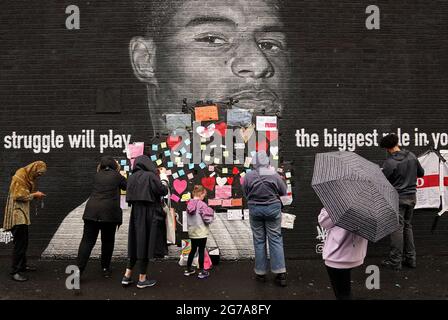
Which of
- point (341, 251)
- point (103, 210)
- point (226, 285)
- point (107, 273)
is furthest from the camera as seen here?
point (107, 273)

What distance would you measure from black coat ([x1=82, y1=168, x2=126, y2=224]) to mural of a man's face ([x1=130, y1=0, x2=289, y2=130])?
137 cm

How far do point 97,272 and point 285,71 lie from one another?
14.2ft

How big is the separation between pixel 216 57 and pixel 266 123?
1363mm

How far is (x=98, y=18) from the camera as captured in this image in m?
7.12

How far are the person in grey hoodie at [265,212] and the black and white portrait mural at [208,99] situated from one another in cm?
114

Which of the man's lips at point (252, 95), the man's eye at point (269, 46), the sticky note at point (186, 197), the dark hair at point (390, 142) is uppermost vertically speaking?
the man's eye at point (269, 46)

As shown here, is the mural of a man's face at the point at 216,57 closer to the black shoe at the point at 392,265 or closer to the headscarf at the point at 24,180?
the headscarf at the point at 24,180

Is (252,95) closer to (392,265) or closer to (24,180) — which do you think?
(392,265)

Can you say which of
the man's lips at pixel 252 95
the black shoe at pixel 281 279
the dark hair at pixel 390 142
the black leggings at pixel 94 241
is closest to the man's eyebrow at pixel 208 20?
the man's lips at pixel 252 95

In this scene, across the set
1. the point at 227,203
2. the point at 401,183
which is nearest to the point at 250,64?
the point at 227,203

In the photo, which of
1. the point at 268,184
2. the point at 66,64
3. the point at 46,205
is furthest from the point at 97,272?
the point at 66,64

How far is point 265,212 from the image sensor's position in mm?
5715

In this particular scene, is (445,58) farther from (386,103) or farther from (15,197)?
(15,197)

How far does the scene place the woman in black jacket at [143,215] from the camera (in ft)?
18.4
